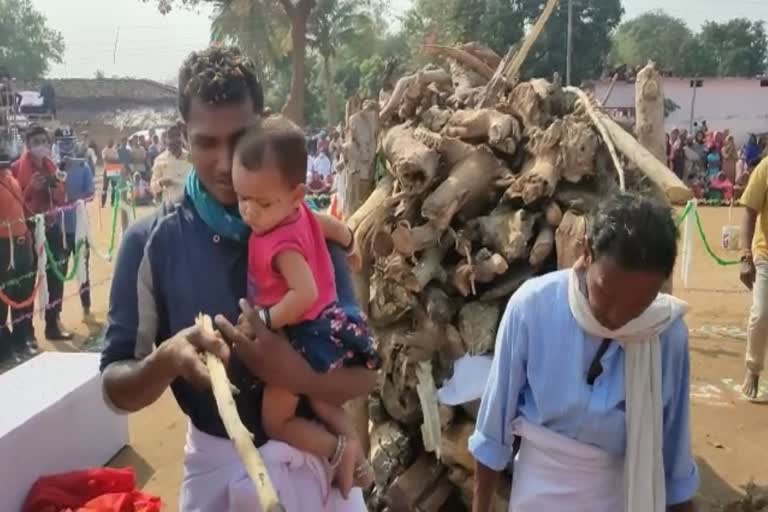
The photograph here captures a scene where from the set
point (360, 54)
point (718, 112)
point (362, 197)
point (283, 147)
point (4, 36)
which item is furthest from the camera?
point (4, 36)

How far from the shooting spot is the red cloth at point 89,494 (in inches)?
159

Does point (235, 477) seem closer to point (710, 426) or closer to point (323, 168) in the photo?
point (710, 426)

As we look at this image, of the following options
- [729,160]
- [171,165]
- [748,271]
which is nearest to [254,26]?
[729,160]

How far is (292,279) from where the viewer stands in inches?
74.7

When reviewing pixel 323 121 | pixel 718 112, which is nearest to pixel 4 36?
pixel 323 121

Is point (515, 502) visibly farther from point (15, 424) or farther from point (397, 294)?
point (15, 424)

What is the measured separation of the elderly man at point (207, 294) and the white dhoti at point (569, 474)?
28.1 inches

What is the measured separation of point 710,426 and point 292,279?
15.9 feet

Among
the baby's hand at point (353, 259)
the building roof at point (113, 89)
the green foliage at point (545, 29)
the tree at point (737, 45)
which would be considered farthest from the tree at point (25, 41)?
the baby's hand at point (353, 259)

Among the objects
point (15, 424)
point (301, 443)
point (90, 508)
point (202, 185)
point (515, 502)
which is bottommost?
point (90, 508)

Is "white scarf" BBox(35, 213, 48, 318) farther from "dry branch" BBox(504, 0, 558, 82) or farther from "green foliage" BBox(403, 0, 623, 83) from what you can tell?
"green foliage" BBox(403, 0, 623, 83)

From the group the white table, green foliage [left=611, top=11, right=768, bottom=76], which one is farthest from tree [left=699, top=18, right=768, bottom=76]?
the white table

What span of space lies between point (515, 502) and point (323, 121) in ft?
134

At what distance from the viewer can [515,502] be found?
101 inches
